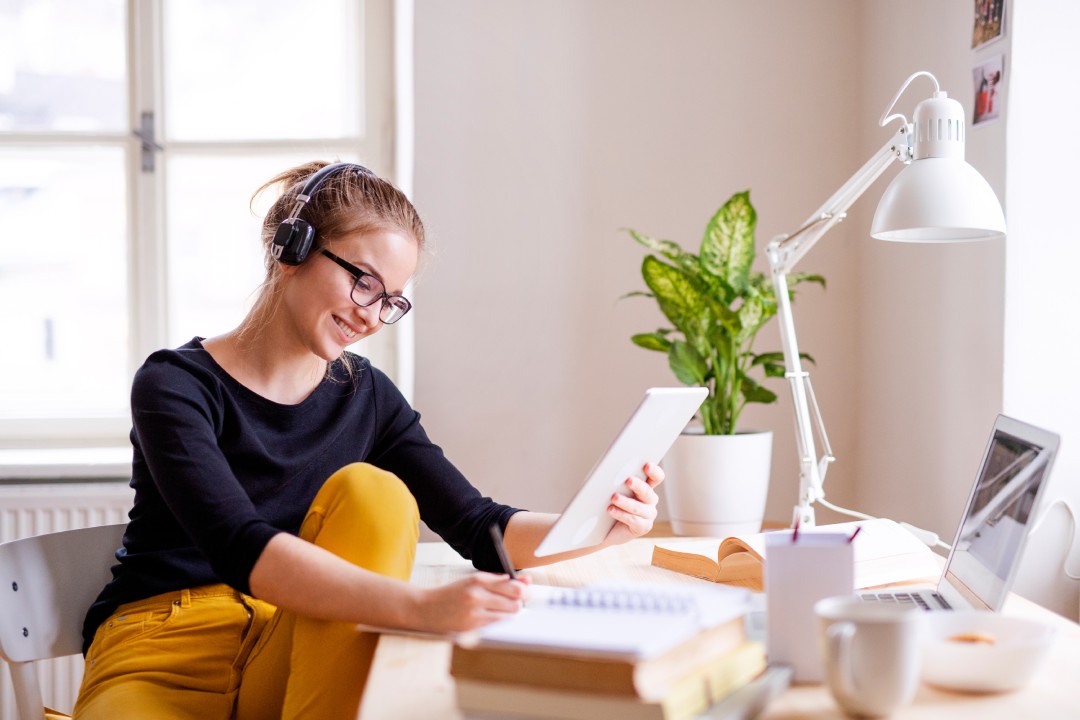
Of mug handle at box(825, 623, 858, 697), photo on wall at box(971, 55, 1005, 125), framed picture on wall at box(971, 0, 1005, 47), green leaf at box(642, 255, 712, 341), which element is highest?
framed picture on wall at box(971, 0, 1005, 47)

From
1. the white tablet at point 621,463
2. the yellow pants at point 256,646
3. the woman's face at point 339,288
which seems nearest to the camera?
the yellow pants at point 256,646

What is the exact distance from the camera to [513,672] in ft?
2.20

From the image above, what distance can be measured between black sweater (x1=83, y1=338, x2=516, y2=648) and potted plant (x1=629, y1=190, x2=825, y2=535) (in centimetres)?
49

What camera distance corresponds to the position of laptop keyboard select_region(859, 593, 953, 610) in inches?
38.4

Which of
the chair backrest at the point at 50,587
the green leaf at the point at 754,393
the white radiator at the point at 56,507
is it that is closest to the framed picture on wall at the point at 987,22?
the green leaf at the point at 754,393

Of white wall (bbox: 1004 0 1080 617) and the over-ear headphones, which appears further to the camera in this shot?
white wall (bbox: 1004 0 1080 617)

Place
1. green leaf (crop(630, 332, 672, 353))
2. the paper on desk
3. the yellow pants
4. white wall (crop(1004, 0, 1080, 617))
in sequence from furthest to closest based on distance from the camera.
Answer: green leaf (crop(630, 332, 672, 353)) < white wall (crop(1004, 0, 1080, 617)) < the yellow pants < the paper on desk

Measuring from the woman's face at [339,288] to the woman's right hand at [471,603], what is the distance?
49 centimetres

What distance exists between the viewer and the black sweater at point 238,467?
3.35ft

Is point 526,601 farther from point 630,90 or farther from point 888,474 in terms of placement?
point 630,90

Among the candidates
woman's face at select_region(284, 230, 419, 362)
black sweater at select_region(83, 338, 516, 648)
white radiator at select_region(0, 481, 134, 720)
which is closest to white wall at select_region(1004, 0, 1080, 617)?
black sweater at select_region(83, 338, 516, 648)

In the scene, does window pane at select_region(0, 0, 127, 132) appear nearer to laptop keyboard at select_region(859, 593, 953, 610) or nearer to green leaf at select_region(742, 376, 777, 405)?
green leaf at select_region(742, 376, 777, 405)

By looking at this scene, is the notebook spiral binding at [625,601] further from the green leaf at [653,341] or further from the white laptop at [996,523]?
the green leaf at [653,341]

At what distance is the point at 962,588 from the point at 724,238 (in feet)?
3.03
